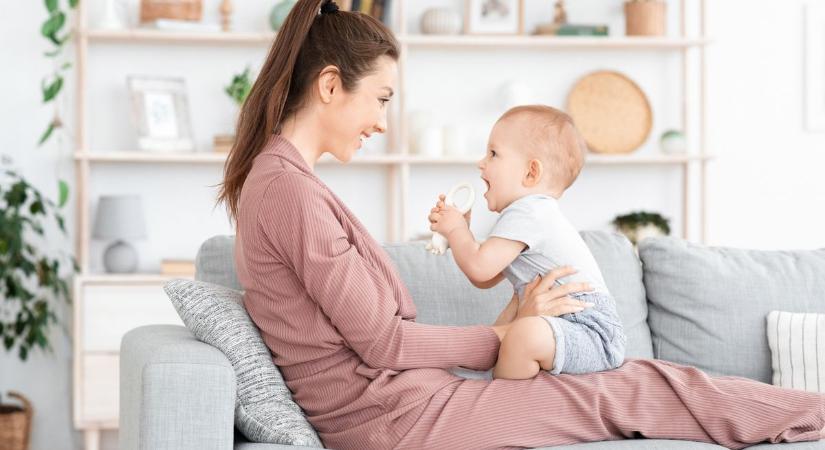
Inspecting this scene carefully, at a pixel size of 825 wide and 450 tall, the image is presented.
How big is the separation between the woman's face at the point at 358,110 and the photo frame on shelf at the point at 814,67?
3.12 m

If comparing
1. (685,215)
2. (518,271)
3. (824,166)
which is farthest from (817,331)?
(824,166)

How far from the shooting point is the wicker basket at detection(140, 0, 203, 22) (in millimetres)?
4289

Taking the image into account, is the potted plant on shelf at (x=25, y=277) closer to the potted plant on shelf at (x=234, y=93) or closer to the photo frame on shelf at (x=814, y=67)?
the potted plant on shelf at (x=234, y=93)

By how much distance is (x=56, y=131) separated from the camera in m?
4.38

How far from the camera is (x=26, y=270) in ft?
12.9

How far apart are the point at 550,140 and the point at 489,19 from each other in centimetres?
237

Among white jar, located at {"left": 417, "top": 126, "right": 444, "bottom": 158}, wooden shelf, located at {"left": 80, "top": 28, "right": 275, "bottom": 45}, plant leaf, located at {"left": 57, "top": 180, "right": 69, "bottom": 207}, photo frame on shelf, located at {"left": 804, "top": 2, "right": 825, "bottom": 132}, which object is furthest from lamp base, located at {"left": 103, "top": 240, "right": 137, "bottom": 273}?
photo frame on shelf, located at {"left": 804, "top": 2, "right": 825, "bottom": 132}

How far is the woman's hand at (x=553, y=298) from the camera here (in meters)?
2.05

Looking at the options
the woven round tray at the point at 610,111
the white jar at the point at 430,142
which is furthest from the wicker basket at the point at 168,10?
the woven round tray at the point at 610,111

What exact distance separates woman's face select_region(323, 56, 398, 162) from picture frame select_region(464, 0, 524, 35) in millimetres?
2406

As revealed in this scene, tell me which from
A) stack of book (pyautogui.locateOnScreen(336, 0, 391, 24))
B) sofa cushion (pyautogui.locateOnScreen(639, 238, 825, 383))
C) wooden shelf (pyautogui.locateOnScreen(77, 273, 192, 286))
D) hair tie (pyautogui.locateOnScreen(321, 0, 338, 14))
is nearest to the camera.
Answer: hair tie (pyautogui.locateOnScreen(321, 0, 338, 14))

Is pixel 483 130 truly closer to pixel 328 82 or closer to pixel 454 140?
pixel 454 140

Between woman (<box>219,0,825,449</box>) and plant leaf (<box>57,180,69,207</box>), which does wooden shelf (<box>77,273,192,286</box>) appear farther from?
woman (<box>219,0,825,449</box>)

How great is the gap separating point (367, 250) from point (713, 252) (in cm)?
104
